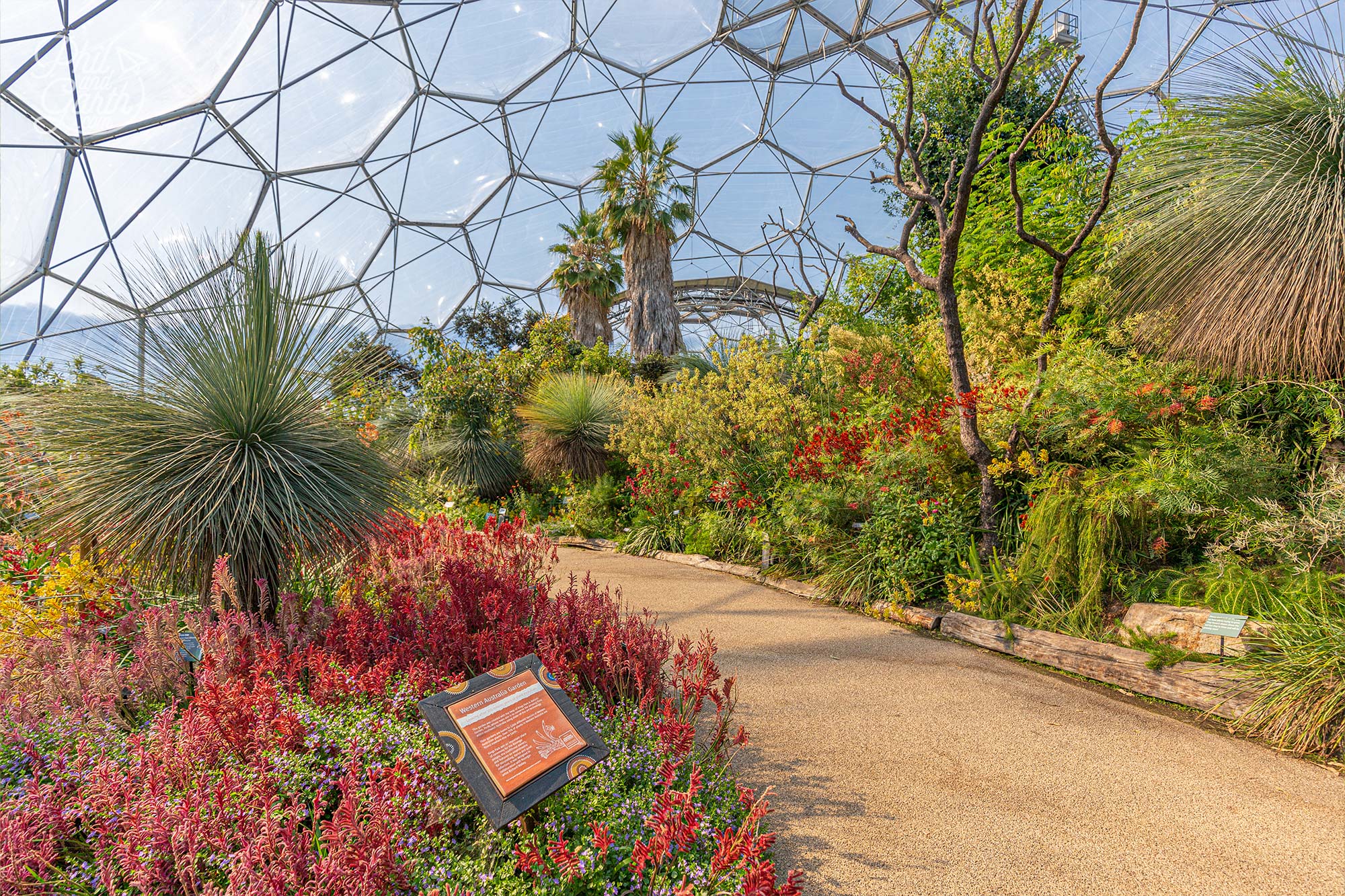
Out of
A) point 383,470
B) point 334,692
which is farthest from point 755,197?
point 334,692

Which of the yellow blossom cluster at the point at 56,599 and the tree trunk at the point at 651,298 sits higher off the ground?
the tree trunk at the point at 651,298

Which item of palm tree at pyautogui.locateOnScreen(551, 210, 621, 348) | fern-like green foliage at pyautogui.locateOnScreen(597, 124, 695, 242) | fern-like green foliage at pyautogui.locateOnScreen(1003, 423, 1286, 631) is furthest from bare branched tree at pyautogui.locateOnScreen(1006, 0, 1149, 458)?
palm tree at pyautogui.locateOnScreen(551, 210, 621, 348)

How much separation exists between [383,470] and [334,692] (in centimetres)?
181

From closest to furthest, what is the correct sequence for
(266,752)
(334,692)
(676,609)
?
1. (266,752)
2. (334,692)
3. (676,609)

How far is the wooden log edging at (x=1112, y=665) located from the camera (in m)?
3.48

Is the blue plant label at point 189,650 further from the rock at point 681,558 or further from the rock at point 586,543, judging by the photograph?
the rock at point 586,543

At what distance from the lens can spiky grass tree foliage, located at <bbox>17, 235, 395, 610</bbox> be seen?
3303 millimetres

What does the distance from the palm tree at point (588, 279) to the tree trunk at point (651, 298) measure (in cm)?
231

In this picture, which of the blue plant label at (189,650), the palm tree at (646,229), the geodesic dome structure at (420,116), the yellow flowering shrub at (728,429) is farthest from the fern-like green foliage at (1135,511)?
the palm tree at (646,229)

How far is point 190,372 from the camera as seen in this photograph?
3.64 meters

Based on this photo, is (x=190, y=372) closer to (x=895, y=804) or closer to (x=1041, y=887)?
(x=895, y=804)

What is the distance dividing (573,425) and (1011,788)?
398 inches

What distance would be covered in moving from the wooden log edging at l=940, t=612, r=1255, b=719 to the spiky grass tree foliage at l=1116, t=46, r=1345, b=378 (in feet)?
8.30

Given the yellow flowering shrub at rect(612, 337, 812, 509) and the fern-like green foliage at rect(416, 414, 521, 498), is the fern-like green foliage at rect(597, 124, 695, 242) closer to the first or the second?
the fern-like green foliage at rect(416, 414, 521, 498)
